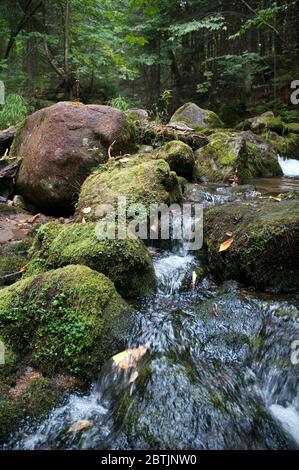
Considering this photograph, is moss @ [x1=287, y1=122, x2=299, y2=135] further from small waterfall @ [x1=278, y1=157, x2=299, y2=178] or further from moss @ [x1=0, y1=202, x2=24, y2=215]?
moss @ [x1=0, y1=202, x2=24, y2=215]

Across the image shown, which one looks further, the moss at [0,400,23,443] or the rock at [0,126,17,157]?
the rock at [0,126,17,157]

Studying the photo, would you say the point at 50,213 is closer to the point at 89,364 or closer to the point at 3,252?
the point at 3,252

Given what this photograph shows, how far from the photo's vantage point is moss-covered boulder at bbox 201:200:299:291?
3967 millimetres

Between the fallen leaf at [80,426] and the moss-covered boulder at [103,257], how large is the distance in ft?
4.60

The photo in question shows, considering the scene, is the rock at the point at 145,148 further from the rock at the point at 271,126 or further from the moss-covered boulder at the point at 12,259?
the rock at the point at 271,126

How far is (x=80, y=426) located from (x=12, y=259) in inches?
97.4

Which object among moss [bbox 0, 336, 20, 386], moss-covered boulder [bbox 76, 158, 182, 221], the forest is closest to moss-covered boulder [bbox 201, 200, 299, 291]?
the forest

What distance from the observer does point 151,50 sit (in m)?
18.4

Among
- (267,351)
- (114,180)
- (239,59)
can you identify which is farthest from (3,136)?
(239,59)

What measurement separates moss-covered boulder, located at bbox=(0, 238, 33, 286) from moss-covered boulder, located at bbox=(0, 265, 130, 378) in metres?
0.73

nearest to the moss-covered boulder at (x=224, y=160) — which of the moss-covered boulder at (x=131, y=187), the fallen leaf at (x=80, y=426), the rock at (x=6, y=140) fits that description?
the moss-covered boulder at (x=131, y=187)

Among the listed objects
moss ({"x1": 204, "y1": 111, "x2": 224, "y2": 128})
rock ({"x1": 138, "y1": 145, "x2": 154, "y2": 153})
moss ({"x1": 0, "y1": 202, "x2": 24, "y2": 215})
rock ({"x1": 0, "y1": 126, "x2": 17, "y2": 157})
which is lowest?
moss ({"x1": 0, "y1": 202, "x2": 24, "y2": 215})

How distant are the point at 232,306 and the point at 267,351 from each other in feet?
1.79

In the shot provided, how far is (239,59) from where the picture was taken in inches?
595
